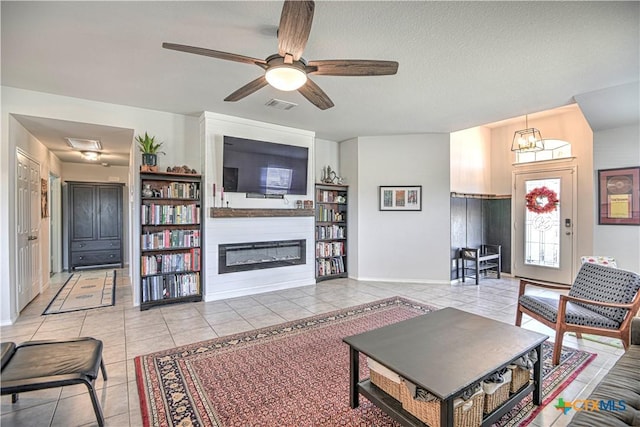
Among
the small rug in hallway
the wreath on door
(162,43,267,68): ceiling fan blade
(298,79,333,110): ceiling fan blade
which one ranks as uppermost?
(162,43,267,68): ceiling fan blade

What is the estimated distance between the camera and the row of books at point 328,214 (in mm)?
5717

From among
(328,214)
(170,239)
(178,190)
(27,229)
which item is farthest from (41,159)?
Result: (328,214)

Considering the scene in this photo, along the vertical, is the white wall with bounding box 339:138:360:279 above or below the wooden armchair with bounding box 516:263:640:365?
above

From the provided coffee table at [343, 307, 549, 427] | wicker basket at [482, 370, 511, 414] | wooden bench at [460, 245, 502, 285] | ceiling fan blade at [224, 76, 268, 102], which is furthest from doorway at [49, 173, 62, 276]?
wooden bench at [460, 245, 502, 285]

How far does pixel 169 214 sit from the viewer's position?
4.20 metres

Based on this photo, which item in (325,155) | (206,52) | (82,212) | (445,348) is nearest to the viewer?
(445,348)

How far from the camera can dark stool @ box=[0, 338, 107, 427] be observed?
168 cm

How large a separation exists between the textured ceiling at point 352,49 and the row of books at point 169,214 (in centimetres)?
136

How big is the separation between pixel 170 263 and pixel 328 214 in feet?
9.33

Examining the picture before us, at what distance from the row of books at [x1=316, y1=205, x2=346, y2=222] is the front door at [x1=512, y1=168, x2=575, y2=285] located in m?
3.38

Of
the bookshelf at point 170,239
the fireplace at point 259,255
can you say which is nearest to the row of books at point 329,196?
the fireplace at point 259,255

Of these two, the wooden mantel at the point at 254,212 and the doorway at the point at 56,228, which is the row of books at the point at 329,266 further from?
the doorway at the point at 56,228

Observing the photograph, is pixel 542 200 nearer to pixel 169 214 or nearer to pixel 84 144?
pixel 169 214

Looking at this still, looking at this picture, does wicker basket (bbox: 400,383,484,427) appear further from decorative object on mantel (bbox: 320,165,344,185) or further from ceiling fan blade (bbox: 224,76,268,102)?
decorative object on mantel (bbox: 320,165,344,185)
